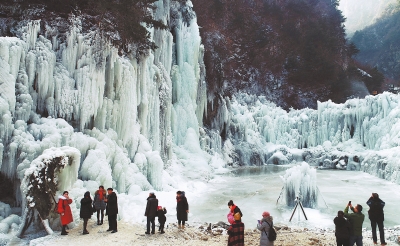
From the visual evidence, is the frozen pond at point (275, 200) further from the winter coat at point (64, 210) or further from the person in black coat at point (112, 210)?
the winter coat at point (64, 210)

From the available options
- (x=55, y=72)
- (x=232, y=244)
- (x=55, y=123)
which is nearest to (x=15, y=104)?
(x=55, y=123)

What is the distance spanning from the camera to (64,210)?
7859 mm

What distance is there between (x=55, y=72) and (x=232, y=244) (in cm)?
912

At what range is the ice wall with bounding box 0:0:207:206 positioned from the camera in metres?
9.14

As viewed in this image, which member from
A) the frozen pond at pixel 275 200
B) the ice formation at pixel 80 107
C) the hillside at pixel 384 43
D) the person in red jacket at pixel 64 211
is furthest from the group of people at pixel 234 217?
the hillside at pixel 384 43

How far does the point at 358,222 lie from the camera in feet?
22.1

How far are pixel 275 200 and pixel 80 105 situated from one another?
31.6 ft

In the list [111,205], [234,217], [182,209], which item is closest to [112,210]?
[111,205]

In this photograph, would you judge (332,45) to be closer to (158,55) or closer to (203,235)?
(158,55)

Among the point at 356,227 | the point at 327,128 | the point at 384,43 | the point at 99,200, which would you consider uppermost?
the point at 384,43

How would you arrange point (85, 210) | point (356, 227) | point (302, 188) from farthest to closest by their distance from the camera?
point (302, 188)
point (85, 210)
point (356, 227)

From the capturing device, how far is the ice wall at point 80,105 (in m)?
9.14

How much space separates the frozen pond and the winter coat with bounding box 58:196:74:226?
434cm

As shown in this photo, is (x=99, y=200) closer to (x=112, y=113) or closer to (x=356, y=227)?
(x=112, y=113)
